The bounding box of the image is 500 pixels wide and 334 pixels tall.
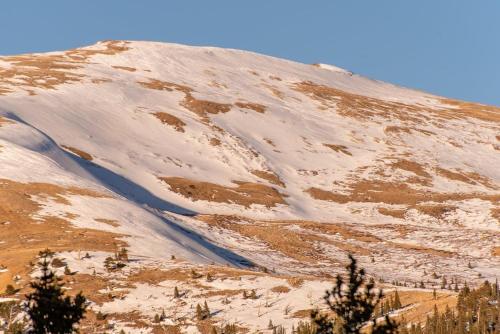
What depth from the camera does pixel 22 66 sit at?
13638cm

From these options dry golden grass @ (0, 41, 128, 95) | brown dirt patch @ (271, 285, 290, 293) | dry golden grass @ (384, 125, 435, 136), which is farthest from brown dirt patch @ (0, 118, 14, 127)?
dry golden grass @ (384, 125, 435, 136)

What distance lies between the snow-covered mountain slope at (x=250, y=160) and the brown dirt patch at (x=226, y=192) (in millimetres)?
340

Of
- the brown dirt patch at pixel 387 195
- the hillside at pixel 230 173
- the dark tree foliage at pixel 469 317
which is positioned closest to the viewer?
the dark tree foliage at pixel 469 317

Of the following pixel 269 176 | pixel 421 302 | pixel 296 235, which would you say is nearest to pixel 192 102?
pixel 269 176

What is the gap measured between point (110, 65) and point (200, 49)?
Result: 3356 cm

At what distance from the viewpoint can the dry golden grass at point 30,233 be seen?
45.5 m

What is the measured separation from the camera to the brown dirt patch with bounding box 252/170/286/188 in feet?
338

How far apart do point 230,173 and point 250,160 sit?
6.56 meters

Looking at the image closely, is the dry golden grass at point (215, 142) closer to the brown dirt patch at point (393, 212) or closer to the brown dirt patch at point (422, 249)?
the brown dirt patch at point (393, 212)

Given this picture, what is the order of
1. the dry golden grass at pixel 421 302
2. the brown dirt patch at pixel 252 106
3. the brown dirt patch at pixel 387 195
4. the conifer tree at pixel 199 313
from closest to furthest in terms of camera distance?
the dry golden grass at pixel 421 302, the conifer tree at pixel 199 313, the brown dirt patch at pixel 387 195, the brown dirt patch at pixel 252 106

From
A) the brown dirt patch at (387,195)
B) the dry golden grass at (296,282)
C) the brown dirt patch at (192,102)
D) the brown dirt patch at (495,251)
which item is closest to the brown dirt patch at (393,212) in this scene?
the brown dirt patch at (387,195)

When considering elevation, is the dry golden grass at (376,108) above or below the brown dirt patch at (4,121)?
above

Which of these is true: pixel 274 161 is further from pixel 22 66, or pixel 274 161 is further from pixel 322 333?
pixel 322 333

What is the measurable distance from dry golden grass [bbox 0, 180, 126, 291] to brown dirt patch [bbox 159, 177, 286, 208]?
90.6 ft
